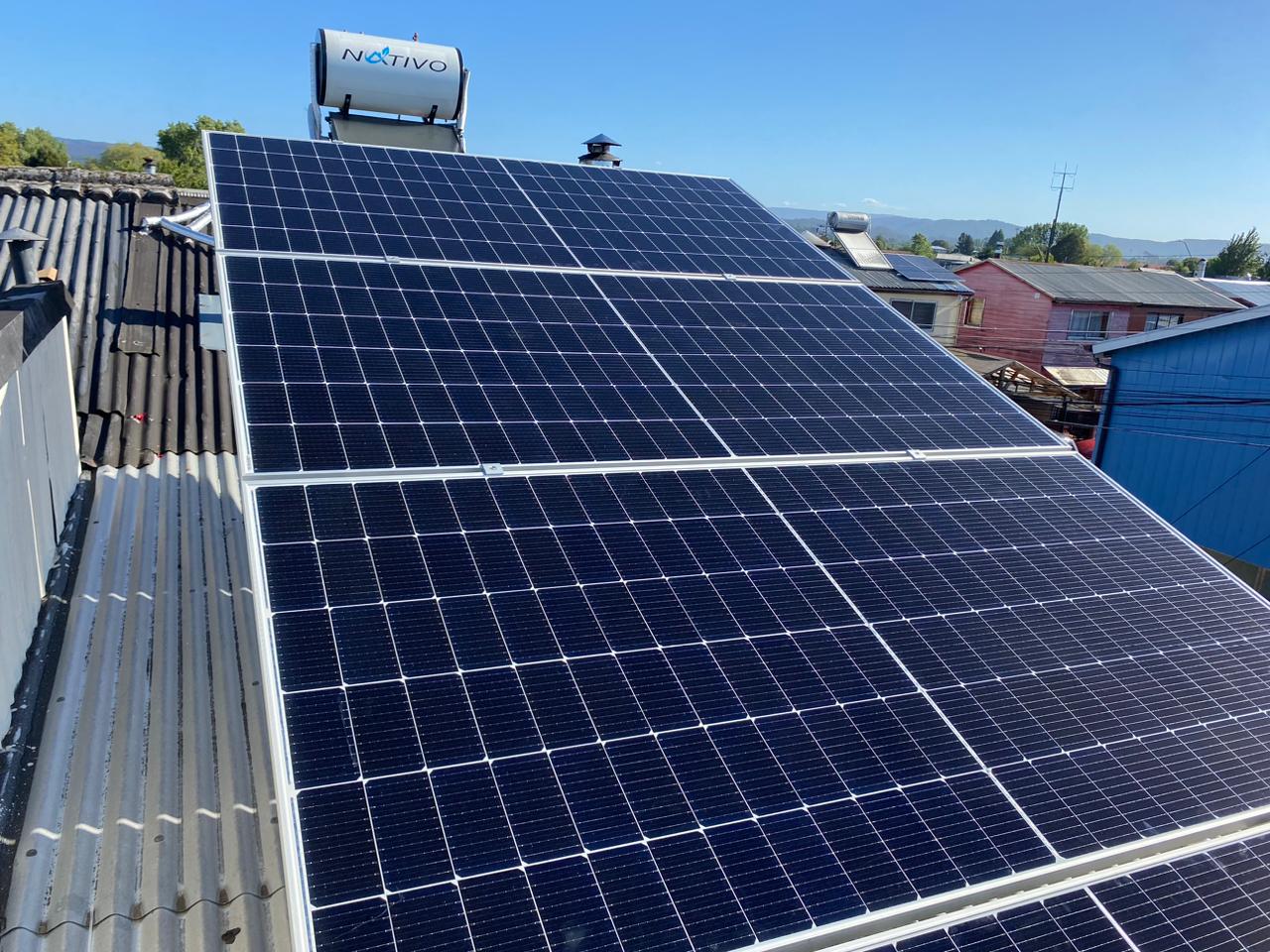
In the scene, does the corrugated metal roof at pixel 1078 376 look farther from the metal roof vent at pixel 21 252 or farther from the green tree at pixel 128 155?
the green tree at pixel 128 155

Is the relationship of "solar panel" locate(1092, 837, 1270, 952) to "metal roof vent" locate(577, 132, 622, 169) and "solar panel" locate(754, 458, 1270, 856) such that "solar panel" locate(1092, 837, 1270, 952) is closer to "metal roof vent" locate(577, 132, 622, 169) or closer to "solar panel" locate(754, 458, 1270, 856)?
"solar panel" locate(754, 458, 1270, 856)

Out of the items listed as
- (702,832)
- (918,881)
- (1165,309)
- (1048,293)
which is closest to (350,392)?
(702,832)

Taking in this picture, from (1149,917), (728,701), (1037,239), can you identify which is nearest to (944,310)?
(728,701)

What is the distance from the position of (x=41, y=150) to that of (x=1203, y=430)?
9185 cm

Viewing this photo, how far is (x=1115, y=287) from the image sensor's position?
47.0 metres

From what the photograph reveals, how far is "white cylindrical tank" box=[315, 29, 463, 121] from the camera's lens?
1797 centimetres

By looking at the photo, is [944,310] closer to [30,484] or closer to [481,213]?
[481,213]

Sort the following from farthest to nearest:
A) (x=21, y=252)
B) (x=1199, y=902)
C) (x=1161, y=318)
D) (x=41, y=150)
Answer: (x=41, y=150) < (x=1161, y=318) < (x=21, y=252) < (x=1199, y=902)

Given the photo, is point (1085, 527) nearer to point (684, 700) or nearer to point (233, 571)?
point (684, 700)

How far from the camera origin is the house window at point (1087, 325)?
150 ft

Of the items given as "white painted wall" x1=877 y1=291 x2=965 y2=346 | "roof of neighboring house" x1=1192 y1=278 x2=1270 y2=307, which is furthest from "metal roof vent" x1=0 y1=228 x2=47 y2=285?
"roof of neighboring house" x1=1192 y1=278 x2=1270 y2=307

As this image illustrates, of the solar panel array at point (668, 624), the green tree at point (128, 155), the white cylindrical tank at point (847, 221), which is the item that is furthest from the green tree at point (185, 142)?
the solar panel array at point (668, 624)

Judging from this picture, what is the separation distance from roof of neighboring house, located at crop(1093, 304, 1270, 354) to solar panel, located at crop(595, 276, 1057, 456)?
400 inches

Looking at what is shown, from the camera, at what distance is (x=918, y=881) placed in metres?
4.97
